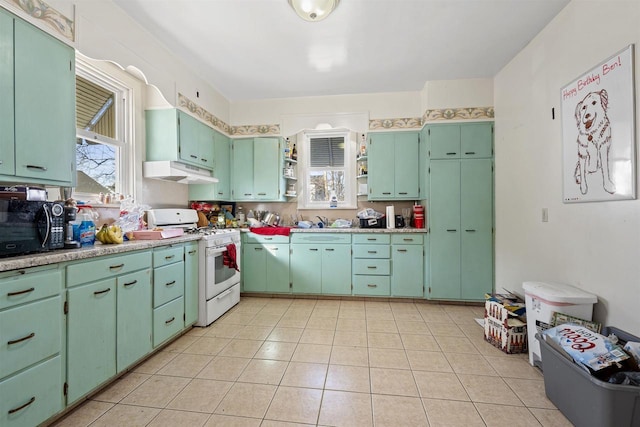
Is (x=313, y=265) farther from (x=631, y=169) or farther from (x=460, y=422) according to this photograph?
(x=631, y=169)

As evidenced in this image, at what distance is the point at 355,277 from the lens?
356 cm

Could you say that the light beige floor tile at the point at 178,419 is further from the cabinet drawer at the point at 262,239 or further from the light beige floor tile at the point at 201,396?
the cabinet drawer at the point at 262,239

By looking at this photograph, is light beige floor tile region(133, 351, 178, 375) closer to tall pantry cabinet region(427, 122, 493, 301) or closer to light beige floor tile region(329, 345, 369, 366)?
light beige floor tile region(329, 345, 369, 366)

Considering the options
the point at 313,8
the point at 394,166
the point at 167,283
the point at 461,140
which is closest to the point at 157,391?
the point at 167,283

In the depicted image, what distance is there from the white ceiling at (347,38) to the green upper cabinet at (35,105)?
83 centimetres

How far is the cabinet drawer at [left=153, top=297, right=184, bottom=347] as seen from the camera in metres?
2.17

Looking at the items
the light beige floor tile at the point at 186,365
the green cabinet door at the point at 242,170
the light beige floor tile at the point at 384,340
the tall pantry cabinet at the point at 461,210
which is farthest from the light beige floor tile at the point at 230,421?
the green cabinet door at the point at 242,170

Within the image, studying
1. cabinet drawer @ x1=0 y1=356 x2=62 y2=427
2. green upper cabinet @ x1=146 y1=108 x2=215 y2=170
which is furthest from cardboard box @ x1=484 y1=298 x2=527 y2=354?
green upper cabinet @ x1=146 y1=108 x2=215 y2=170

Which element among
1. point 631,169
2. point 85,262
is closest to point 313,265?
point 85,262

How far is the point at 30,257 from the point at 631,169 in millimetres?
3373

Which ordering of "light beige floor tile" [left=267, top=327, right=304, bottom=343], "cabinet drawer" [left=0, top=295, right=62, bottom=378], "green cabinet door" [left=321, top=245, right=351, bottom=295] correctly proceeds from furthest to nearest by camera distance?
1. "green cabinet door" [left=321, top=245, right=351, bottom=295]
2. "light beige floor tile" [left=267, top=327, right=304, bottom=343]
3. "cabinet drawer" [left=0, top=295, right=62, bottom=378]

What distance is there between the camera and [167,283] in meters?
2.30

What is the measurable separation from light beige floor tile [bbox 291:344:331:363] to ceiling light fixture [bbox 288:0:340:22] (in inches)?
108

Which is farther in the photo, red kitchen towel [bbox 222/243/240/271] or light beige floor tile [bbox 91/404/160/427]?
red kitchen towel [bbox 222/243/240/271]
